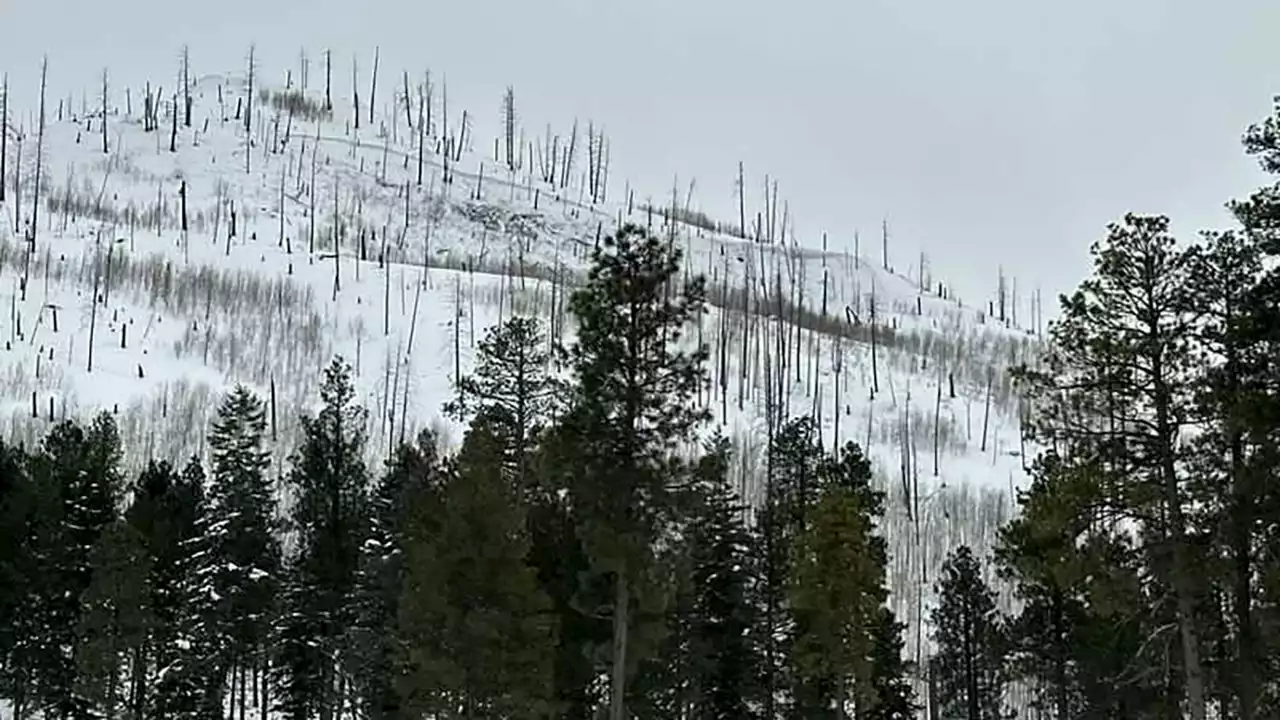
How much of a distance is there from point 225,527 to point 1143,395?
28625 millimetres

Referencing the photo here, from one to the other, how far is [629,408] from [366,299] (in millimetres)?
110016

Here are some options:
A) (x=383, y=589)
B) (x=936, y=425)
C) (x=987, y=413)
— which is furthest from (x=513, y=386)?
(x=987, y=413)

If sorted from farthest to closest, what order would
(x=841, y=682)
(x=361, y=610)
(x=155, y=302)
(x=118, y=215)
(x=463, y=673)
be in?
(x=118, y=215) → (x=155, y=302) → (x=361, y=610) → (x=841, y=682) → (x=463, y=673)

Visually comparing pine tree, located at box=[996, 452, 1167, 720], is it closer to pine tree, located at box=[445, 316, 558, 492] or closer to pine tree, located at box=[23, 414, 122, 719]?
pine tree, located at box=[445, 316, 558, 492]

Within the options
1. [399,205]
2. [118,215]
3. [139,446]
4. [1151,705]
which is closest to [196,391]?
[139,446]

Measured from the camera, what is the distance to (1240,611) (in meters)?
21.6

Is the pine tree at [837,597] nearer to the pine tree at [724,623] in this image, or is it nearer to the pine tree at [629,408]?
the pine tree at [724,623]

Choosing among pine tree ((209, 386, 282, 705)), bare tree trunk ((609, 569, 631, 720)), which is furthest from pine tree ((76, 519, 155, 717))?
bare tree trunk ((609, 569, 631, 720))

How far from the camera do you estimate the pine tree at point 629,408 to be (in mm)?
26281

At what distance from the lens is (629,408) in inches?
1040

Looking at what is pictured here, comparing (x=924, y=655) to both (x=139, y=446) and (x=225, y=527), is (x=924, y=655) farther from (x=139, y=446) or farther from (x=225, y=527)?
(x=225, y=527)

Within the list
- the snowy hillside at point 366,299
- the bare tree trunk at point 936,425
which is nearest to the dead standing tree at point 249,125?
the snowy hillside at point 366,299

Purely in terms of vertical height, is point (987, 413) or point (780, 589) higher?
point (987, 413)

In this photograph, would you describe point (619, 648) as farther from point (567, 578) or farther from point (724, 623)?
point (724, 623)
